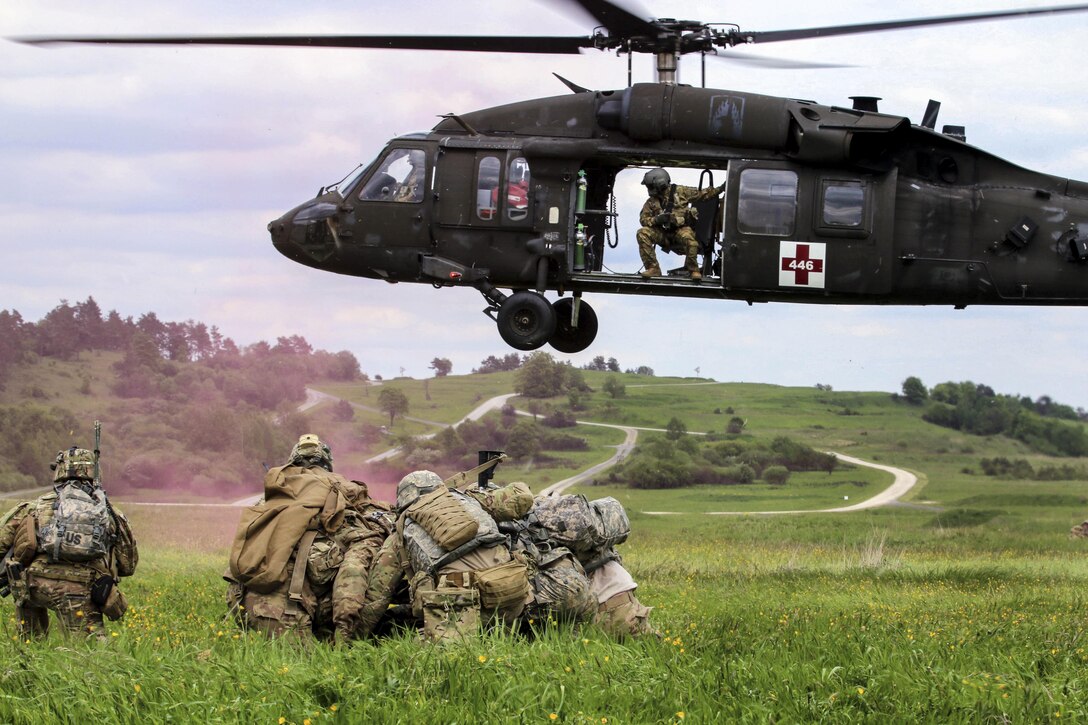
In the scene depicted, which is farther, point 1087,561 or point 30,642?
point 1087,561

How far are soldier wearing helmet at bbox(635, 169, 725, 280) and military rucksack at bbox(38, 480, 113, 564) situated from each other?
22.0ft

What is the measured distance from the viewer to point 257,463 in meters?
29.2

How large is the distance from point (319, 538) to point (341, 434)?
19367 mm

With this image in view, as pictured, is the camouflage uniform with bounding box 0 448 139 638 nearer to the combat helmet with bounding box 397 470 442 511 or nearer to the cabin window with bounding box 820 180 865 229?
the combat helmet with bounding box 397 470 442 511

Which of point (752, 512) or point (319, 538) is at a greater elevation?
point (319, 538)

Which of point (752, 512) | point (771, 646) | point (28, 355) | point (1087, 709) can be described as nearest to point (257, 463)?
point (28, 355)

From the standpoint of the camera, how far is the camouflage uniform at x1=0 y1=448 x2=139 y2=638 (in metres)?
10.1

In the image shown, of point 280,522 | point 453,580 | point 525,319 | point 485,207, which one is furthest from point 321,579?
point 485,207

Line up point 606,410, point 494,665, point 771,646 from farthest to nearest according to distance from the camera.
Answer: point 606,410, point 771,646, point 494,665

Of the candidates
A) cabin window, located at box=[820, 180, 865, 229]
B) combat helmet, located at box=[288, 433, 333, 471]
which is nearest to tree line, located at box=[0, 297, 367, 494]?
cabin window, located at box=[820, 180, 865, 229]

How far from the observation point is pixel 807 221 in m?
14.6

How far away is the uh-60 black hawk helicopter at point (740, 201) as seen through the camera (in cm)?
1456

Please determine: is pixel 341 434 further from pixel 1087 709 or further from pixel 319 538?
pixel 1087 709

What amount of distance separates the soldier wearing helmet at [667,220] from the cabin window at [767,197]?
1.60 feet
